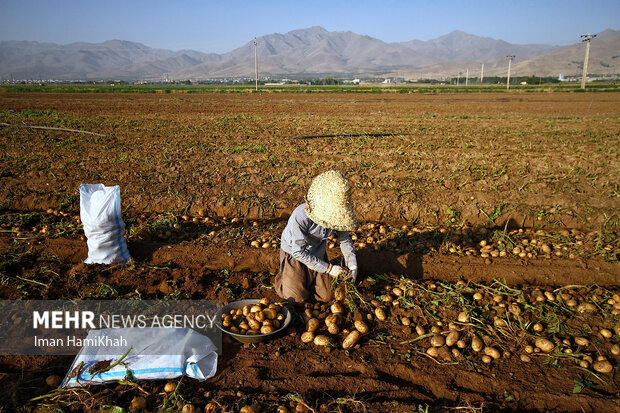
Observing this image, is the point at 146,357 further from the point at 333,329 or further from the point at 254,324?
the point at 333,329

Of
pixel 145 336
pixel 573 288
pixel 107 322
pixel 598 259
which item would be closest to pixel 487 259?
pixel 573 288

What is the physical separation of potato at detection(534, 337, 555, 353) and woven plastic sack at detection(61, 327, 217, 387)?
7.78 feet

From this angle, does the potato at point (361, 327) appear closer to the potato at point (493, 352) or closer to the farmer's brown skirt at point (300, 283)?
the farmer's brown skirt at point (300, 283)

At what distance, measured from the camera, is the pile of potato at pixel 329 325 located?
114 inches

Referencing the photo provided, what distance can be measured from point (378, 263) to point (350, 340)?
4.80 feet

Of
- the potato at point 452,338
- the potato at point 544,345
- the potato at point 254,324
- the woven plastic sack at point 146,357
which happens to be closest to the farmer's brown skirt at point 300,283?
the potato at point 254,324

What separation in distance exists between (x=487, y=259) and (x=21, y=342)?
171 inches

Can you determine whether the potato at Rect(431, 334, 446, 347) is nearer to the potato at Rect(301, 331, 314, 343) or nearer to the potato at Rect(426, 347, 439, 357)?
the potato at Rect(426, 347, 439, 357)

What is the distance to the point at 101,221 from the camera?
3.79 metres

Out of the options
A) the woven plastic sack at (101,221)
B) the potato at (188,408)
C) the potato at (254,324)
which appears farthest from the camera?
the woven plastic sack at (101,221)

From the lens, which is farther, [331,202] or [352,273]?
[352,273]

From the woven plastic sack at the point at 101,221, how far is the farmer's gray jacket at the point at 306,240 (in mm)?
1793

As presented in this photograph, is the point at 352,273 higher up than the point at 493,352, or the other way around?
the point at 352,273

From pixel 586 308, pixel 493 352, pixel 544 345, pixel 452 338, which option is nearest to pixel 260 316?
pixel 452 338
